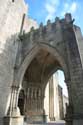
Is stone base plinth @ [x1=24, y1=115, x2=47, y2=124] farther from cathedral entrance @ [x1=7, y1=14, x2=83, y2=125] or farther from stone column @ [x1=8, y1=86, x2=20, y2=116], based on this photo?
stone column @ [x1=8, y1=86, x2=20, y2=116]

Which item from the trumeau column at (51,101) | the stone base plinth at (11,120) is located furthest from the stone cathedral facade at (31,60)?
the trumeau column at (51,101)

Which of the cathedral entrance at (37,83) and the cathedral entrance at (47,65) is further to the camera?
the cathedral entrance at (37,83)

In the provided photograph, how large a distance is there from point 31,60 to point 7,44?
164 centimetres

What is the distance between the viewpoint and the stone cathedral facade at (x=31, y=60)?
22.7 feet

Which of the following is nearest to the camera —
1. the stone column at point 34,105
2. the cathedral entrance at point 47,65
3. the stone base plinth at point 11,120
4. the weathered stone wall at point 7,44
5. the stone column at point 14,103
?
the cathedral entrance at point 47,65

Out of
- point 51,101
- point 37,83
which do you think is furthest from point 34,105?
point 51,101

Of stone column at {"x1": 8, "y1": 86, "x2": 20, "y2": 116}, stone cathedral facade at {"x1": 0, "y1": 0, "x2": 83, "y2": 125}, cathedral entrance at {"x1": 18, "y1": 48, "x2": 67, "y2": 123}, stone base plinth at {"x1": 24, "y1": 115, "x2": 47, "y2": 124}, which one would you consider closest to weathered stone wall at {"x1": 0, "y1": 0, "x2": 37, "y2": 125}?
stone cathedral facade at {"x1": 0, "y1": 0, "x2": 83, "y2": 125}

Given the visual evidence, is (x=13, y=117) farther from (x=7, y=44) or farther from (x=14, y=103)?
(x=7, y=44)

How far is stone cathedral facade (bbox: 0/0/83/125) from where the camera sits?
6.91 metres

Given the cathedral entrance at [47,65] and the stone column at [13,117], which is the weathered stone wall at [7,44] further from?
the cathedral entrance at [47,65]

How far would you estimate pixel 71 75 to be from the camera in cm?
696

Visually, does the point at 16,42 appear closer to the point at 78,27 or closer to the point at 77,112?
the point at 78,27

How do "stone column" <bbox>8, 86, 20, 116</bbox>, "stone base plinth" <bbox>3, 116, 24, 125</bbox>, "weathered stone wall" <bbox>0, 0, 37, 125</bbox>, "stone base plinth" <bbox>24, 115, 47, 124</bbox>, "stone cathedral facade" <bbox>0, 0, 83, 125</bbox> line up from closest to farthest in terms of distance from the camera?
"stone cathedral facade" <bbox>0, 0, 83, 125</bbox> → "stone base plinth" <bbox>3, 116, 24, 125</bbox> → "stone column" <bbox>8, 86, 20, 116</bbox> → "weathered stone wall" <bbox>0, 0, 37, 125</bbox> → "stone base plinth" <bbox>24, 115, 47, 124</bbox>

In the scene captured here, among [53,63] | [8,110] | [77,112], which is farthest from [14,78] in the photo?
[77,112]
